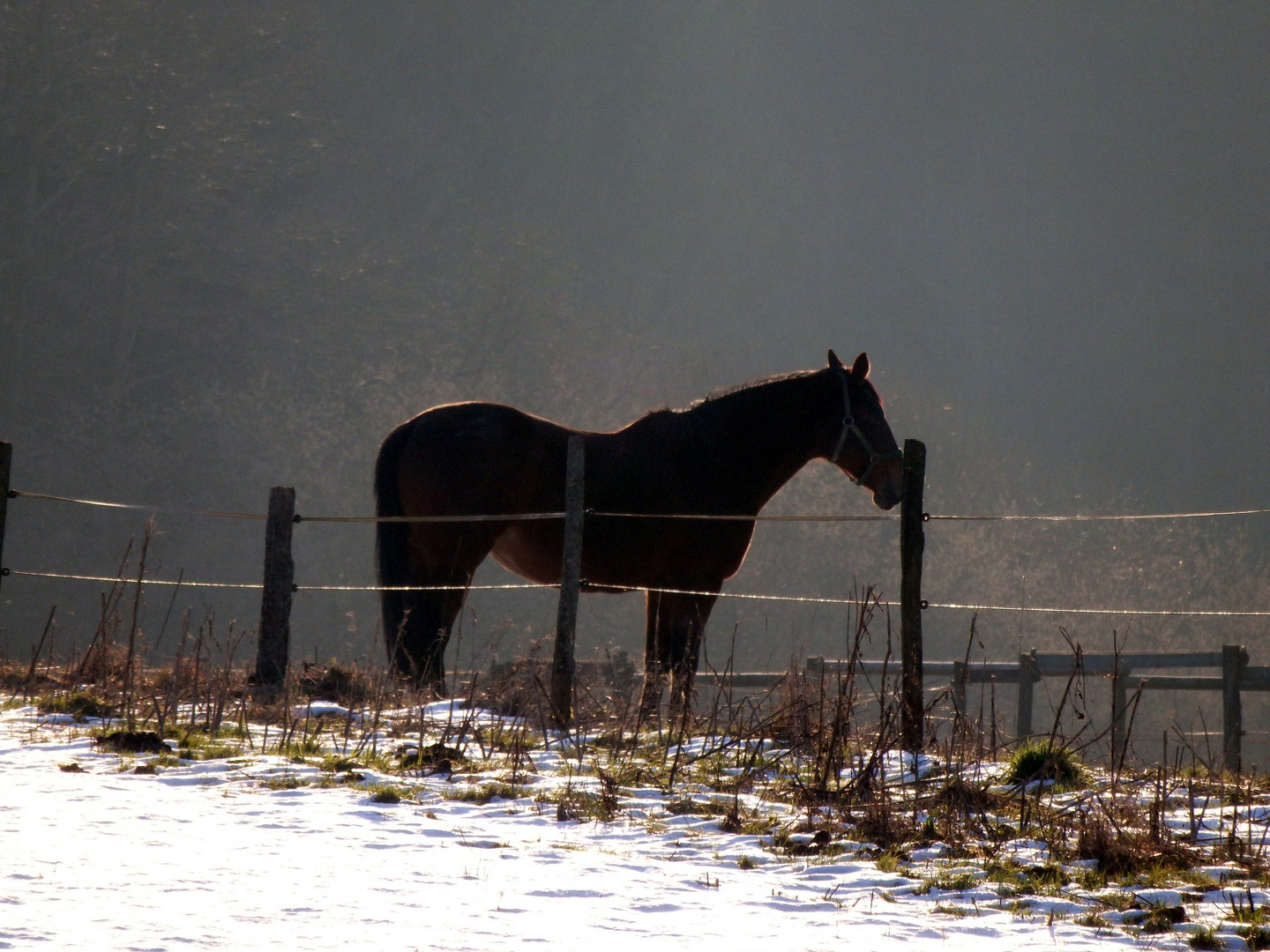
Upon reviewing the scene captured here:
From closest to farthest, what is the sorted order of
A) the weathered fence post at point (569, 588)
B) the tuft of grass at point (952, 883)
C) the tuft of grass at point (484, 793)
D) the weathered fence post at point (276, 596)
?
the tuft of grass at point (952, 883), the tuft of grass at point (484, 793), the weathered fence post at point (569, 588), the weathered fence post at point (276, 596)

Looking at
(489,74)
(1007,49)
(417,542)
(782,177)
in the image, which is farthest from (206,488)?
(1007,49)

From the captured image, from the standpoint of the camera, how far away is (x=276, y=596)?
22.4 ft

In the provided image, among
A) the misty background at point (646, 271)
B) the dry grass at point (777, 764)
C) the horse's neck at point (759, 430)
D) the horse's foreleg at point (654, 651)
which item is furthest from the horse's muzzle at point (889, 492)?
the dry grass at point (777, 764)

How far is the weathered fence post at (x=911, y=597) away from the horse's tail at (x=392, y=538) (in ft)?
10.6

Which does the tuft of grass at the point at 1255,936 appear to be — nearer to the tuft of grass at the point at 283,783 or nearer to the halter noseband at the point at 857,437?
the tuft of grass at the point at 283,783

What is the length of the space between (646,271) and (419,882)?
3809 centimetres

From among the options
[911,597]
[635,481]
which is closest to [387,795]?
[911,597]

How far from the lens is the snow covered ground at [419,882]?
2619 millimetres

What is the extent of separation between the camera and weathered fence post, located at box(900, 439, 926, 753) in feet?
17.0

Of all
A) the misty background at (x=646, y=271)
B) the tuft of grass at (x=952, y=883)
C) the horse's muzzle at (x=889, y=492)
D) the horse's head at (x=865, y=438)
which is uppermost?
the misty background at (x=646, y=271)

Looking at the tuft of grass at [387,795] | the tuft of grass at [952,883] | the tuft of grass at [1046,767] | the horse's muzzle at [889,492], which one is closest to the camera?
Result: the tuft of grass at [952,883]

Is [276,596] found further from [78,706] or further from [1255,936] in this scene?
[1255,936]

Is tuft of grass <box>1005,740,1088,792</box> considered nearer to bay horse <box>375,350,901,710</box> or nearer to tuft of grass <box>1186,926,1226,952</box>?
tuft of grass <box>1186,926,1226,952</box>

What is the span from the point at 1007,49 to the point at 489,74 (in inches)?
1386
